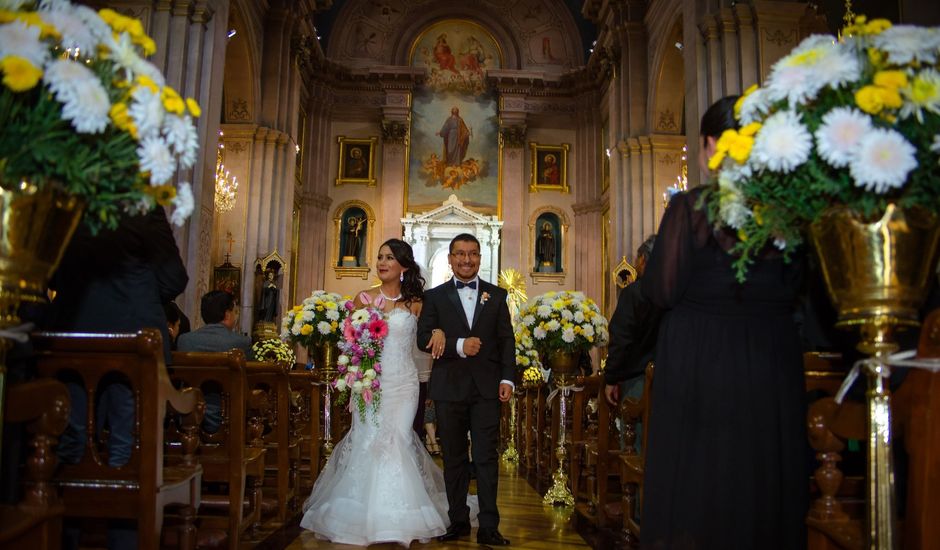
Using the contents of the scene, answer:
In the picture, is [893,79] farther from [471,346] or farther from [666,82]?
A: [666,82]

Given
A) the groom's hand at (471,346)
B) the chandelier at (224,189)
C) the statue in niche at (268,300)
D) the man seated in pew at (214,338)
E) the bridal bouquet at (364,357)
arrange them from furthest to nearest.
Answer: the statue in niche at (268,300)
the chandelier at (224,189)
the bridal bouquet at (364,357)
the man seated in pew at (214,338)
the groom's hand at (471,346)

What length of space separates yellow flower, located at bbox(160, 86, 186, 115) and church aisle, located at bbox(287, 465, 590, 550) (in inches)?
122

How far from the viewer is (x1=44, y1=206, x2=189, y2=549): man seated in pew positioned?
3.13 m

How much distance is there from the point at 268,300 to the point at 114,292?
12351 millimetres

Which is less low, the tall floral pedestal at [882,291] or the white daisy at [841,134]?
the white daisy at [841,134]

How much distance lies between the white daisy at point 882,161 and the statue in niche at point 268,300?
1442 centimetres

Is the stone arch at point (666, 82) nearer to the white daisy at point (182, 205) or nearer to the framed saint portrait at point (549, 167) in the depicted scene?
the framed saint portrait at point (549, 167)

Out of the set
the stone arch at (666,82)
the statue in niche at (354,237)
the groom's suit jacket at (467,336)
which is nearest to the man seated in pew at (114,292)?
the groom's suit jacket at (467,336)

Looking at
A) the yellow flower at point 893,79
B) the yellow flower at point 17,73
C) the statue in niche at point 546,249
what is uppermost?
the statue in niche at point 546,249

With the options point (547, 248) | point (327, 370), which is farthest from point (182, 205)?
point (547, 248)

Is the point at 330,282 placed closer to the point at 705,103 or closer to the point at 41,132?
the point at 705,103

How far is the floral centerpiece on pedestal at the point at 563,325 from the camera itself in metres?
6.57

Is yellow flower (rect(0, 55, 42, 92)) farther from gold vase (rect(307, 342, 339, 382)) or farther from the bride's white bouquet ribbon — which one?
gold vase (rect(307, 342, 339, 382))

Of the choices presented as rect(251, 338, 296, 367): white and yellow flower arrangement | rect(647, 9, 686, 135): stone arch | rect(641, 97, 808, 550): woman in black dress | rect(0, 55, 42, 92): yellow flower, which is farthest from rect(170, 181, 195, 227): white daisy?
rect(647, 9, 686, 135): stone arch
